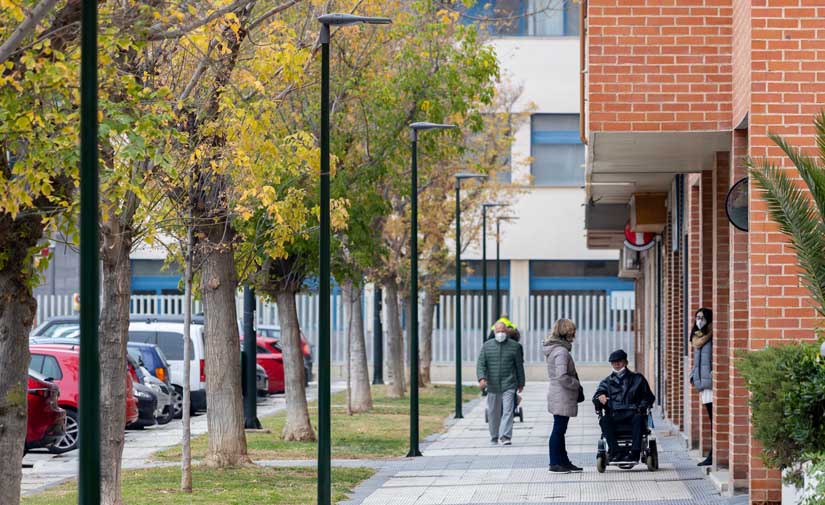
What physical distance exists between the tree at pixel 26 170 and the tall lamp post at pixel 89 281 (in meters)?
1.41

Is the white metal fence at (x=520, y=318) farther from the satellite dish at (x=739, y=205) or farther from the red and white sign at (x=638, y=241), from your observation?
the satellite dish at (x=739, y=205)

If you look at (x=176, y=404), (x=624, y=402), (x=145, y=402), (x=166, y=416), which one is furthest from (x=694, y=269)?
(x=176, y=404)

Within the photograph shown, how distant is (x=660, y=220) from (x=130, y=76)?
15.7 m

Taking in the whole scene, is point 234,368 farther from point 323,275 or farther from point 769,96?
point 769,96

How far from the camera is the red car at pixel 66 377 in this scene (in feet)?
71.7

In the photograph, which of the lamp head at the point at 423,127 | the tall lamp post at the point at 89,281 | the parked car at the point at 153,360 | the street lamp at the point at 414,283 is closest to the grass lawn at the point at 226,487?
the street lamp at the point at 414,283

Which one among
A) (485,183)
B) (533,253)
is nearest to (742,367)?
(485,183)

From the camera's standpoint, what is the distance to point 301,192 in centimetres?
1770

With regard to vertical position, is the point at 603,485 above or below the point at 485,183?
below

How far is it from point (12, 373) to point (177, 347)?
19.2 metres

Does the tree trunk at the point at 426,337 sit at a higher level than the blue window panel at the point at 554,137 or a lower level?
lower

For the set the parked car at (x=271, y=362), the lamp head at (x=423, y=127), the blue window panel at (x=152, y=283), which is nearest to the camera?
the lamp head at (x=423, y=127)

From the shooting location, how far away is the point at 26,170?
1059 centimetres

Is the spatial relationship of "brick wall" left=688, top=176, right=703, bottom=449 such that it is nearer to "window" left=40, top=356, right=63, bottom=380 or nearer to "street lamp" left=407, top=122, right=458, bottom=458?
"street lamp" left=407, top=122, right=458, bottom=458
